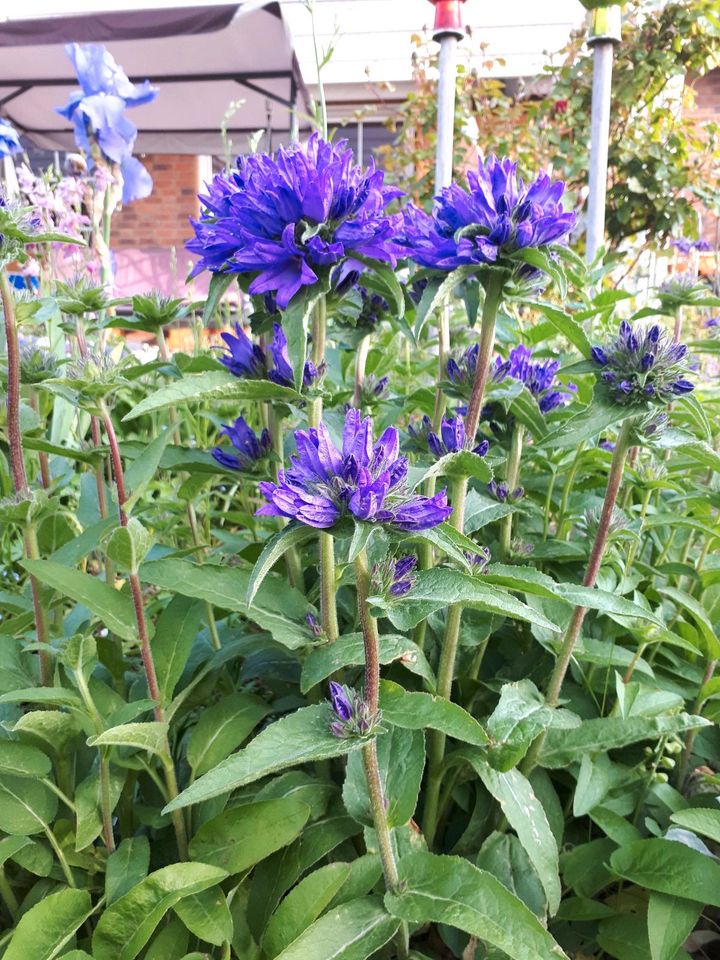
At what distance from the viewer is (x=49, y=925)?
31.3 inches

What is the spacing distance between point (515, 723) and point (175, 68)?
678 centimetres

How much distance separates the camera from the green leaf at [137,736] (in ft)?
2.40

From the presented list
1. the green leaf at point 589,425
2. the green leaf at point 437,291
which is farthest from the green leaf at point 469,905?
the green leaf at point 437,291

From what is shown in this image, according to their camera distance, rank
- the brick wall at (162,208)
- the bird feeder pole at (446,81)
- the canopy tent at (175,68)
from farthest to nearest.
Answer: the brick wall at (162,208)
the canopy tent at (175,68)
the bird feeder pole at (446,81)

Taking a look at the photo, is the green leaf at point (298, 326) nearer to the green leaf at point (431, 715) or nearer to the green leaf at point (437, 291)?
the green leaf at point (437, 291)

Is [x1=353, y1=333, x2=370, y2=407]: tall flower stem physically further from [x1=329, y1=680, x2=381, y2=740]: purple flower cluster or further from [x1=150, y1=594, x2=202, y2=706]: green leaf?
[x1=329, y1=680, x2=381, y2=740]: purple flower cluster

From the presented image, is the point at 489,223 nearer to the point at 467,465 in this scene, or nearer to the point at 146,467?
the point at 467,465

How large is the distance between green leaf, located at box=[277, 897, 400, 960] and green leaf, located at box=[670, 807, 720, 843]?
35 centimetres

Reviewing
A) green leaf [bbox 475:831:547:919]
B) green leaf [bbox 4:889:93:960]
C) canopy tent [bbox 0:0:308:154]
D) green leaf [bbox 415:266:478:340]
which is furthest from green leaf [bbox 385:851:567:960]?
canopy tent [bbox 0:0:308:154]

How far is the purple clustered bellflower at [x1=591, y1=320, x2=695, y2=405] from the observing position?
84 centimetres

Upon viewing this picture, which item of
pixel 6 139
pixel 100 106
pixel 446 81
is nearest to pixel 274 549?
pixel 6 139

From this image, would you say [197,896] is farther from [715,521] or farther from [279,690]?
[715,521]

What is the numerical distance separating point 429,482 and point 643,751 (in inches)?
20.8

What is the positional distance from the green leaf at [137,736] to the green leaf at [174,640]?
0.07 m
